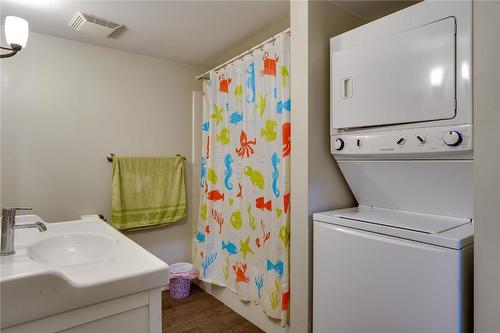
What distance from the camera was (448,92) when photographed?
3.70 feet

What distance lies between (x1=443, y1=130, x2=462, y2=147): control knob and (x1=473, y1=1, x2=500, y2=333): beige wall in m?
0.25

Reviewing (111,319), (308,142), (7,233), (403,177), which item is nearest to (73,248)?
(7,233)

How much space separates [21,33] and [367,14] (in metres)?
2.03

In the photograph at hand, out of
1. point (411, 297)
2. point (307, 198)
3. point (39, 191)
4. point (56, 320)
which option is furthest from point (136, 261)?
point (39, 191)

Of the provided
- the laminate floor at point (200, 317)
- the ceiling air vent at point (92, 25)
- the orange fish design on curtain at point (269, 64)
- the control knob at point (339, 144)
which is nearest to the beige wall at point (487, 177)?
the control knob at point (339, 144)

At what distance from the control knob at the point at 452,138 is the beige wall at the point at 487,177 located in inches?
9.8

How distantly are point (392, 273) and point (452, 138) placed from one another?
1.94ft

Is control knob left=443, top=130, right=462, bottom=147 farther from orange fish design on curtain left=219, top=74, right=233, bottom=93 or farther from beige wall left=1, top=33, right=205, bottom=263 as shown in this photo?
beige wall left=1, top=33, right=205, bottom=263

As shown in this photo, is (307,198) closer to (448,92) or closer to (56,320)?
(448,92)

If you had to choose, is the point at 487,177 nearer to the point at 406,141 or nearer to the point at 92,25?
the point at 406,141

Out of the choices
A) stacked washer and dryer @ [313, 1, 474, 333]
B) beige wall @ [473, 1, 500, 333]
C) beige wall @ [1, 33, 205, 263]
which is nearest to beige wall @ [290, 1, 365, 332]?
stacked washer and dryer @ [313, 1, 474, 333]

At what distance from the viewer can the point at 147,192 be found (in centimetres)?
265

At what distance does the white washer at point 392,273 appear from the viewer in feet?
3.31

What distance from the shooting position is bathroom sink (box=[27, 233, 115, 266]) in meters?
1.46
